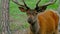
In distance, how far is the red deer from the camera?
29.8 feet

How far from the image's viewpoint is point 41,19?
1054cm

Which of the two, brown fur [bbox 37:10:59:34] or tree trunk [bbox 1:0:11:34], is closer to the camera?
tree trunk [bbox 1:0:11:34]

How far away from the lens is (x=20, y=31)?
12562 millimetres

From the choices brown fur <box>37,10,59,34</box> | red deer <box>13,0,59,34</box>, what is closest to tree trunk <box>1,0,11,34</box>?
red deer <box>13,0,59,34</box>

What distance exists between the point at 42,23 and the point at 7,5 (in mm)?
1417

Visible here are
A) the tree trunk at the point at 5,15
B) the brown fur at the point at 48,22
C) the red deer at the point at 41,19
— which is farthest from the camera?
the brown fur at the point at 48,22

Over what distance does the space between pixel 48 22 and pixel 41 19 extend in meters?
0.46

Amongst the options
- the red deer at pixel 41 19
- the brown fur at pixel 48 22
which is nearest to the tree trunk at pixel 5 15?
the red deer at pixel 41 19

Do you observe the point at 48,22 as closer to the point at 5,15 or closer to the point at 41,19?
the point at 41,19

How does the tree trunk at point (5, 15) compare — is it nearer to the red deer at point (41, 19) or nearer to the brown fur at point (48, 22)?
the red deer at point (41, 19)

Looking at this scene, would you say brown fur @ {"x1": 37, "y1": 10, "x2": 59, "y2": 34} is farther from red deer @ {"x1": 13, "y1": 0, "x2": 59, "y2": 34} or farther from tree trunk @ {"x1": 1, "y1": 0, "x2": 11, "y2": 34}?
tree trunk @ {"x1": 1, "y1": 0, "x2": 11, "y2": 34}

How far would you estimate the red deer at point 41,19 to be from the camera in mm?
9078

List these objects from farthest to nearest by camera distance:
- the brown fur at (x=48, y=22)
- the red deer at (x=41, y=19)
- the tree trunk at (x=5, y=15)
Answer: the brown fur at (x=48, y=22), the tree trunk at (x=5, y=15), the red deer at (x=41, y=19)

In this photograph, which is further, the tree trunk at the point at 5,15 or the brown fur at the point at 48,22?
the brown fur at the point at 48,22
